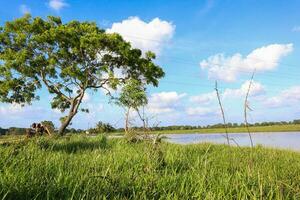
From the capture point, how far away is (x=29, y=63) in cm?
2880

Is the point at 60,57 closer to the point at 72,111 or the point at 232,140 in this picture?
the point at 72,111

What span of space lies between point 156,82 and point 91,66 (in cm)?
557

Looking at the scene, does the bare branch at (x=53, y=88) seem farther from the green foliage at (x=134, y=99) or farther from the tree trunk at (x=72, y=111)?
the green foliage at (x=134, y=99)

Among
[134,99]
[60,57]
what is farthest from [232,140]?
[60,57]

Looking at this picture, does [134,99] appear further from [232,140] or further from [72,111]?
[72,111]

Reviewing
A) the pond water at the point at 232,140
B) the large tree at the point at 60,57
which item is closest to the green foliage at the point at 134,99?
the pond water at the point at 232,140

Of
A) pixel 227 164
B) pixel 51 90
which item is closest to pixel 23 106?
pixel 51 90

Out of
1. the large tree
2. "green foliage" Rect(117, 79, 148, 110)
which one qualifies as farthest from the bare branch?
"green foliage" Rect(117, 79, 148, 110)

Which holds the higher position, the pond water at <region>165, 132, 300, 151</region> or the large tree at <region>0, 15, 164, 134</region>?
the large tree at <region>0, 15, 164, 134</region>

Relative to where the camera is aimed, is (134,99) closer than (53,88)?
Yes

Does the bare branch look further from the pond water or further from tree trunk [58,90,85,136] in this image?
the pond water

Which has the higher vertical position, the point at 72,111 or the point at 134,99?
the point at 72,111

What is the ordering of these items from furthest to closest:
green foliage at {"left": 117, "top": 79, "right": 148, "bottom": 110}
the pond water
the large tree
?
the large tree
the pond water
green foliage at {"left": 117, "top": 79, "right": 148, "bottom": 110}

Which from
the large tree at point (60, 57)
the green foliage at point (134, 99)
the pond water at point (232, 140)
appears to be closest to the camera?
the green foliage at point (134, 99)
